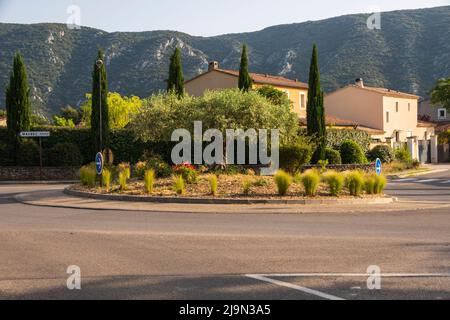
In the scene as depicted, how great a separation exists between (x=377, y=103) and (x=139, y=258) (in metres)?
56.7

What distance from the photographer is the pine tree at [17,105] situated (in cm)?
4194

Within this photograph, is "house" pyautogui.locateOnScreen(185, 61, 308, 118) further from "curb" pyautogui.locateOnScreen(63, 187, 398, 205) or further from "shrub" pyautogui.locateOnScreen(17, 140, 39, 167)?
"curb" pyautogui.locateOnScreen(63, 187, 398, 205)

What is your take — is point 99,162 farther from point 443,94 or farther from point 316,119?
point 443,94

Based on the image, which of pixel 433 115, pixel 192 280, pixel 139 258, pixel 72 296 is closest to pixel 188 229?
pixel 139 258

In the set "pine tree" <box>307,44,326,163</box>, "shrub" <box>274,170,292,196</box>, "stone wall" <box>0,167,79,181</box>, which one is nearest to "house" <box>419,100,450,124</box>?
"pine tree" <box>307,44,326,163</box>

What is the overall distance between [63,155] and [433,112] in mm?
66883

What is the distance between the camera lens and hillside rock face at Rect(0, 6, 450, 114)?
103625mm

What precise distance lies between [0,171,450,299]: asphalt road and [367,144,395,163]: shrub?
3246 centimetres

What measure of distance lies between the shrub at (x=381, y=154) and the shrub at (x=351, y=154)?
428 centimetres

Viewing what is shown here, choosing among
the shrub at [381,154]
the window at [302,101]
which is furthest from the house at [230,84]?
the shrub at [381,154]

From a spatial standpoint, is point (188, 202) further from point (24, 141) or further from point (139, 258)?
point (24, 141)

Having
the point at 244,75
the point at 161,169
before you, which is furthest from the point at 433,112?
the point at 161,169

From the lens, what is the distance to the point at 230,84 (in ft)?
194

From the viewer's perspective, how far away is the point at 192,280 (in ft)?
28.1
